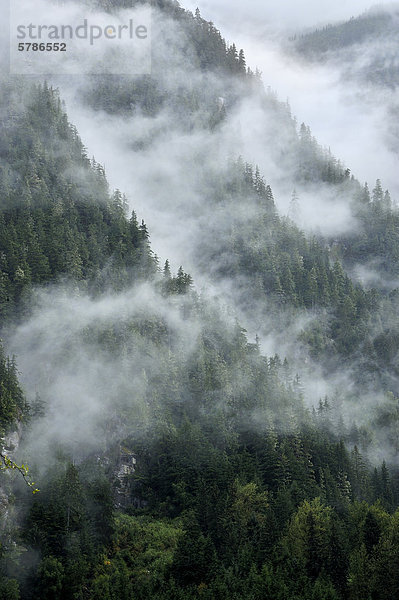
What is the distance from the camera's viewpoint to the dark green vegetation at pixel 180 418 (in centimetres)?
8031

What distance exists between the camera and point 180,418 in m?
120

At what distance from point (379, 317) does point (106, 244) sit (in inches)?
2811

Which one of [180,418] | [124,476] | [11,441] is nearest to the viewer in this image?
[11,441]

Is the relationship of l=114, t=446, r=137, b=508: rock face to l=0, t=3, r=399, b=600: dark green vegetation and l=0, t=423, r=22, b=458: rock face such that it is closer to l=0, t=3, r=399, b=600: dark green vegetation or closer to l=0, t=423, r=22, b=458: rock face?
l=0, t=3, r=399, b=600: dark green vegetation

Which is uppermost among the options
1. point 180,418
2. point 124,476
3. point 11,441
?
point 180,418

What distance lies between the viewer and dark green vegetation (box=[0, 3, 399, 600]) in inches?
3162

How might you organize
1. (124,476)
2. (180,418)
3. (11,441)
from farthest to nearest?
(180,418)
(124,476)
(11,441)

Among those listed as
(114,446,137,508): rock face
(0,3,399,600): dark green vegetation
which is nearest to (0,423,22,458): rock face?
(0,3,399,600): dark green vegetation

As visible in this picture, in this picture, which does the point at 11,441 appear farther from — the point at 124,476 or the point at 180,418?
the point at 180,418

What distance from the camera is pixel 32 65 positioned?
199500 mm

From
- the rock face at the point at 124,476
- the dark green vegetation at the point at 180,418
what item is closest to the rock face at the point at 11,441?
the dark green vegetation at the point at 180,418

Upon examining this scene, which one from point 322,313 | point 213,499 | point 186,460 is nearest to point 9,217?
point 186,460

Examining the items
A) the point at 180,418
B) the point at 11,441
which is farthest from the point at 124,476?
the point at 11,441

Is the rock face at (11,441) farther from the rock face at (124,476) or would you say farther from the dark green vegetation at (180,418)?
the rock face at (124,476)
